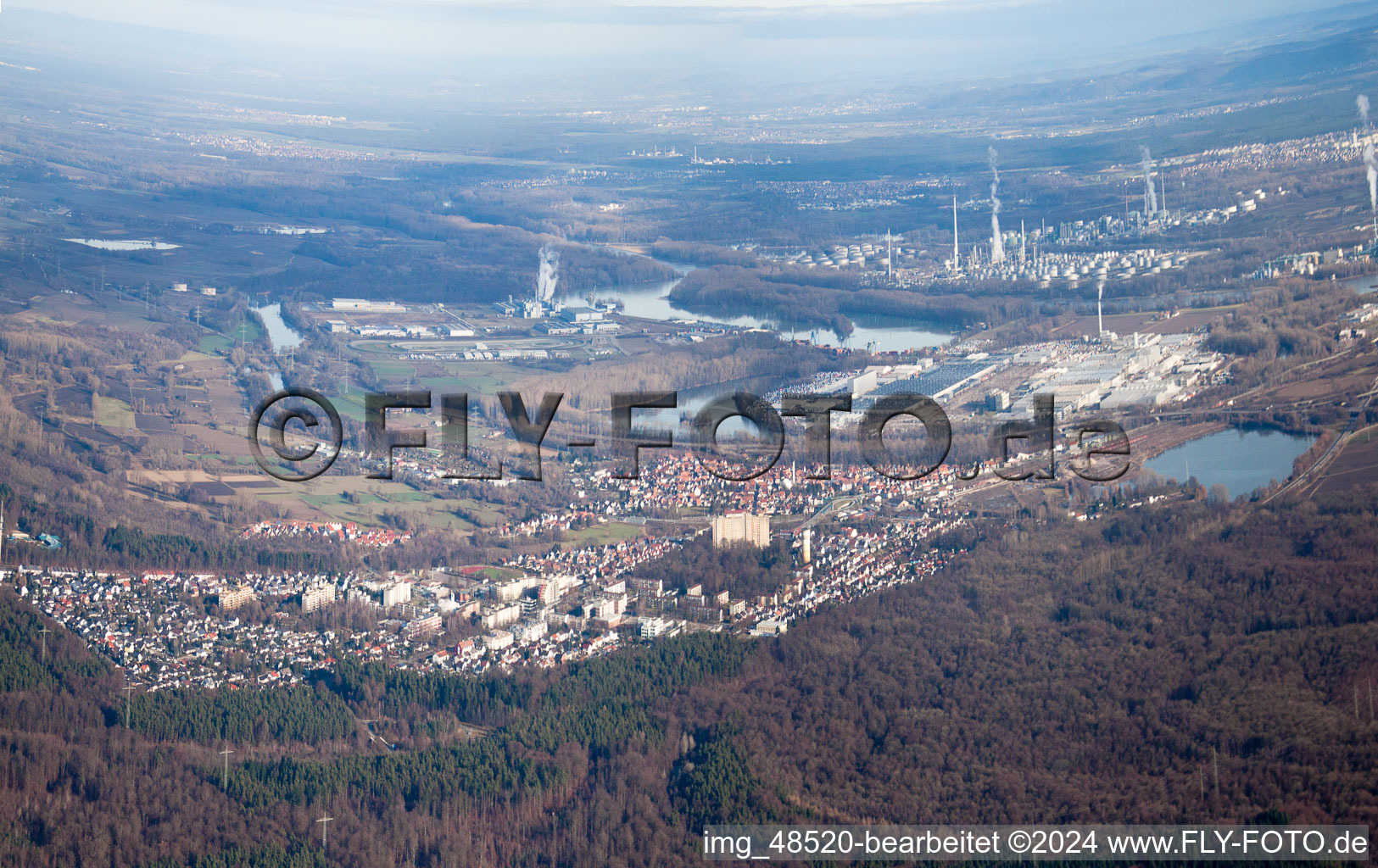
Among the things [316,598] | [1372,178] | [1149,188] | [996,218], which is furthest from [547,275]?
[316,598]

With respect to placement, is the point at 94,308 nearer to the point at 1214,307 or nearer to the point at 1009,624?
the point at 1214,307

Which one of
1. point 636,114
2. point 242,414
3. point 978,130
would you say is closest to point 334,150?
point 636,114

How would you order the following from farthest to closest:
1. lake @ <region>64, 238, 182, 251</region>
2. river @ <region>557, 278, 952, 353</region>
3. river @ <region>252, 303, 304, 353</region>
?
lake @ <region>64, 238, 182, 251</region> < river @ <region>252, 303, 304, 353</region> < river @ <region>557, 278, 952, 353</region>

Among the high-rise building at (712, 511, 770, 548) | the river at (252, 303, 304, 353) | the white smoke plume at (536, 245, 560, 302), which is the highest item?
the white smoke plume at (536, 245, 560, 302)

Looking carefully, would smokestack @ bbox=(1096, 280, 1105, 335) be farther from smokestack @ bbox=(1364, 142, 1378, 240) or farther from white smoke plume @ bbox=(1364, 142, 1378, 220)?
white smoke plume @ bbox=(1364, 142, 1378, 220)

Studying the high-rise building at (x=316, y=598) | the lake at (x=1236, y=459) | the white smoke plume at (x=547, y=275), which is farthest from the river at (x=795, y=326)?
the high-rise building at (x=316, y=598)

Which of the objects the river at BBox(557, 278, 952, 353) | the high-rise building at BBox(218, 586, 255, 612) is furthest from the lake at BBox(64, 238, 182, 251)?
the high-rise building at BBox(218, 586, 255, 612)

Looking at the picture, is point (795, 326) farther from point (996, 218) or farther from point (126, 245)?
point (126, 245)
